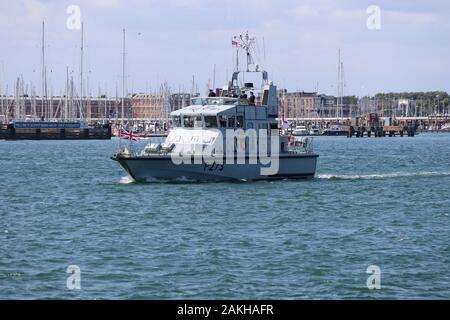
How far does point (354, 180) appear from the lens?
58781mm

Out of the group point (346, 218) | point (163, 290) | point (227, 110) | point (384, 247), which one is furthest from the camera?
point (227, 110)

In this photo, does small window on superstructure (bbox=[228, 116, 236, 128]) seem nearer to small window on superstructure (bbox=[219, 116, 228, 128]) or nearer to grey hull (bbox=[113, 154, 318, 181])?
small window on superstructure (bbox=[219, 116, 228, 128])

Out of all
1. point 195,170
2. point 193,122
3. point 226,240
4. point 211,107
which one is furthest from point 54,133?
point 226,240

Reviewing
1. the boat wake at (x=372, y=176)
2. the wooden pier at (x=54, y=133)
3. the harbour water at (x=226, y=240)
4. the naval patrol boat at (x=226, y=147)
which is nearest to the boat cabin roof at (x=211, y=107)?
the naval patrol boat at (x=226, y=147)

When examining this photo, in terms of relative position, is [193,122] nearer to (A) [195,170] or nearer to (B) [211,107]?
(B) [211,107]

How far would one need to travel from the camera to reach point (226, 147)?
51.5m

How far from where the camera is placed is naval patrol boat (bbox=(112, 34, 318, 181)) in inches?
1980

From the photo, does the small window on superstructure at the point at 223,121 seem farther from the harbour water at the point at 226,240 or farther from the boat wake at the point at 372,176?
the boat wake at the point at 372,176

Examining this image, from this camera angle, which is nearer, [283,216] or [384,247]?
[384,247]

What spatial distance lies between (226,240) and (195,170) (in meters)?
17.9

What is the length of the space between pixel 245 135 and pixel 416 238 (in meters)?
19.2

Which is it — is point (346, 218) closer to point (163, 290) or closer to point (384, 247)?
point (384, 247)
